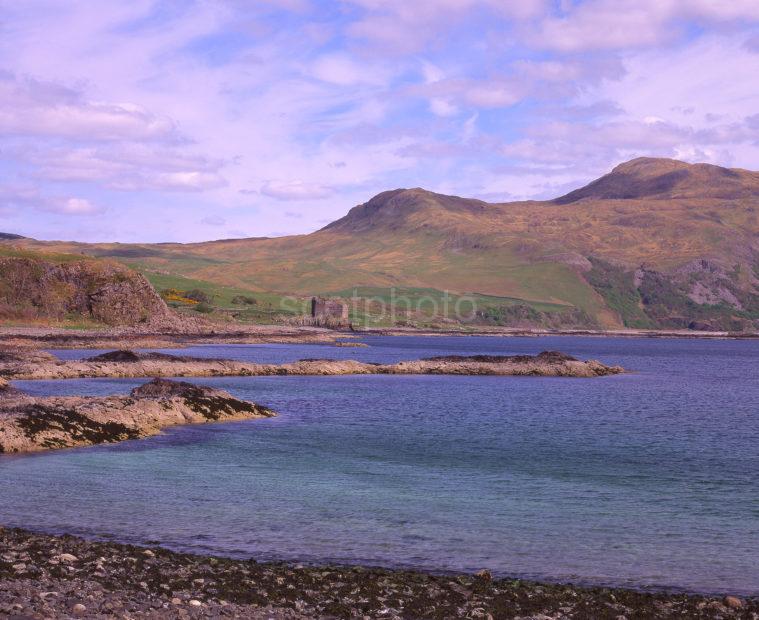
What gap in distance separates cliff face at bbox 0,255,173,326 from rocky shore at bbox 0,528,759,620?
356 ft

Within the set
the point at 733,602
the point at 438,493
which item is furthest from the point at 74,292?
the point at 733,602

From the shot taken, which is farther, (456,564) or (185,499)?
(185,499)

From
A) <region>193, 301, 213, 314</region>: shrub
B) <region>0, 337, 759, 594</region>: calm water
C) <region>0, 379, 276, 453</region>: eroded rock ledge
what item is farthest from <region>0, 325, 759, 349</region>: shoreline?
<region>0, 337, 759, 594</region>: calm water

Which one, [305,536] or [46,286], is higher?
[46,286]

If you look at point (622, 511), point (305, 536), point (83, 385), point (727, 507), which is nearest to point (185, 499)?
point (305, 536)

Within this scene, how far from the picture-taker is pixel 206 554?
67.2 feet

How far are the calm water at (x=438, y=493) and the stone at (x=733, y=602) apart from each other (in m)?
1.46

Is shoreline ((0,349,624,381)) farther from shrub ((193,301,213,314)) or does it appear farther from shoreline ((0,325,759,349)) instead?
shrub ((193,301,213,314))

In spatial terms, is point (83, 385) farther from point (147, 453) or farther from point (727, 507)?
point (727, 507)

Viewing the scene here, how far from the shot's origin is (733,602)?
1711cm

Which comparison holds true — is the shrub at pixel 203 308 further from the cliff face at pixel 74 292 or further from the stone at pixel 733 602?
the stone at pixel 733 602

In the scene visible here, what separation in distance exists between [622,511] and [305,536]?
10010mm

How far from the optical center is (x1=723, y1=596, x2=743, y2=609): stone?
17031 millimetres

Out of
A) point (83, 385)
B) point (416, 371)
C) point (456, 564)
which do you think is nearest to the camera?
point (456, 564)
